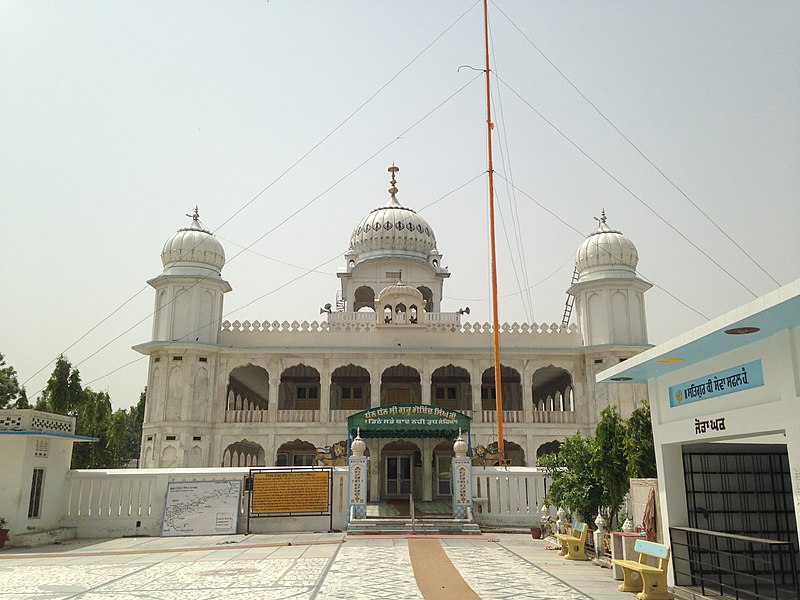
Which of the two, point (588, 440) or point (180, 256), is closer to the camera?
point (588, 440)

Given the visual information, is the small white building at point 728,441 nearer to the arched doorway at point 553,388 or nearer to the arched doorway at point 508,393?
the arched doorway at point 553,388

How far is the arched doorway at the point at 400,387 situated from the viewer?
1206 inches

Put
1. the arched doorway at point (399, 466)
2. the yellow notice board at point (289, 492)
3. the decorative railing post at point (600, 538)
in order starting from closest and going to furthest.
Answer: the decorative railing post at point (600, 538), the yellow notice board at point (289, 492), the arched doorway at point (399, 466)

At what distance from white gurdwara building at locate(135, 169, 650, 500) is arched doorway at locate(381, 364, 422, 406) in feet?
0.19

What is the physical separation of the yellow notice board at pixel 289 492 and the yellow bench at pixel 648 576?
1019cm

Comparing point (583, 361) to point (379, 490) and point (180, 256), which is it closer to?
point (379, 490)

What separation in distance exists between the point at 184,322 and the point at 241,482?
11.5m

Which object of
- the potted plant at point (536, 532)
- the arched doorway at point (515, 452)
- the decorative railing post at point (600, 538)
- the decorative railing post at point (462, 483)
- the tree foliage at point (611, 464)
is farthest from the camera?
the arched doorway at point (515, 452)

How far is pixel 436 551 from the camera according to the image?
44.9ft

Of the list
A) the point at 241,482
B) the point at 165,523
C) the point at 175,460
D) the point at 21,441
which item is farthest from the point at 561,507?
the point at 175,460

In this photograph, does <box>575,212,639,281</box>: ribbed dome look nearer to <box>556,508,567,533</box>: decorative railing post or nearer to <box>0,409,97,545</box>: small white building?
<box>556,508,567,533</box>: decorative railing post

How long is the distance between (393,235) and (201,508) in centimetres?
2169

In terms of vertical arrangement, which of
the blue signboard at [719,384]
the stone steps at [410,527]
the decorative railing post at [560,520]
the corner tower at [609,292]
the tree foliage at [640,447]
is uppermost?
the corner tower at [609,292]

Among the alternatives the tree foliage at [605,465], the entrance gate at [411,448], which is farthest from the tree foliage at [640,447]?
the entrance gate at [411,448]
